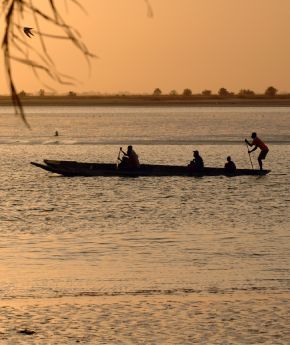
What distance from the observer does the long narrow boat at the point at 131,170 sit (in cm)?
4400

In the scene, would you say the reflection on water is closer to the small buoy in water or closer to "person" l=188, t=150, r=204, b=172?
"person" l=188, t=150, r=204, b=172

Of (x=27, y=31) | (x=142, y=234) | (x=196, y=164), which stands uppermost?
(x=27, y=31)

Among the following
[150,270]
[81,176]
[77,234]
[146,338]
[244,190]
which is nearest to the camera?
[146,338]

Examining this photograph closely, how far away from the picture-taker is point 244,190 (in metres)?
41.7

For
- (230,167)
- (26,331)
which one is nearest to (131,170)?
(230,167)

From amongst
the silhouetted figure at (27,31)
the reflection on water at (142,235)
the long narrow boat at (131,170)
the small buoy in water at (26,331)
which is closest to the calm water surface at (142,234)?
the reflection on water at (142,235)

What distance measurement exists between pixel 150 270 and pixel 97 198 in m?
19.9

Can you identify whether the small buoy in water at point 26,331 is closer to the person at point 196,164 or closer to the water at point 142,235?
the water at point 142,235

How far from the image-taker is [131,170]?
43656 millimetres

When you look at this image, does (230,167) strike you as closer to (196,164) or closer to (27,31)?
(196,164)

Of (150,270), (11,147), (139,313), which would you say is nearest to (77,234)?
(150,270)

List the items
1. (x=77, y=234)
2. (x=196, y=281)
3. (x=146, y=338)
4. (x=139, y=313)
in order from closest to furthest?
1. (x=146, y=338)
2. (x=139, y=313)
3. (x=196, y=281)
4. (x=77, y=234)

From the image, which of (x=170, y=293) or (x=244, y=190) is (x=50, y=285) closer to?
(x=170, y=293)

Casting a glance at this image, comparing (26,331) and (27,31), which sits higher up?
(27,31)
